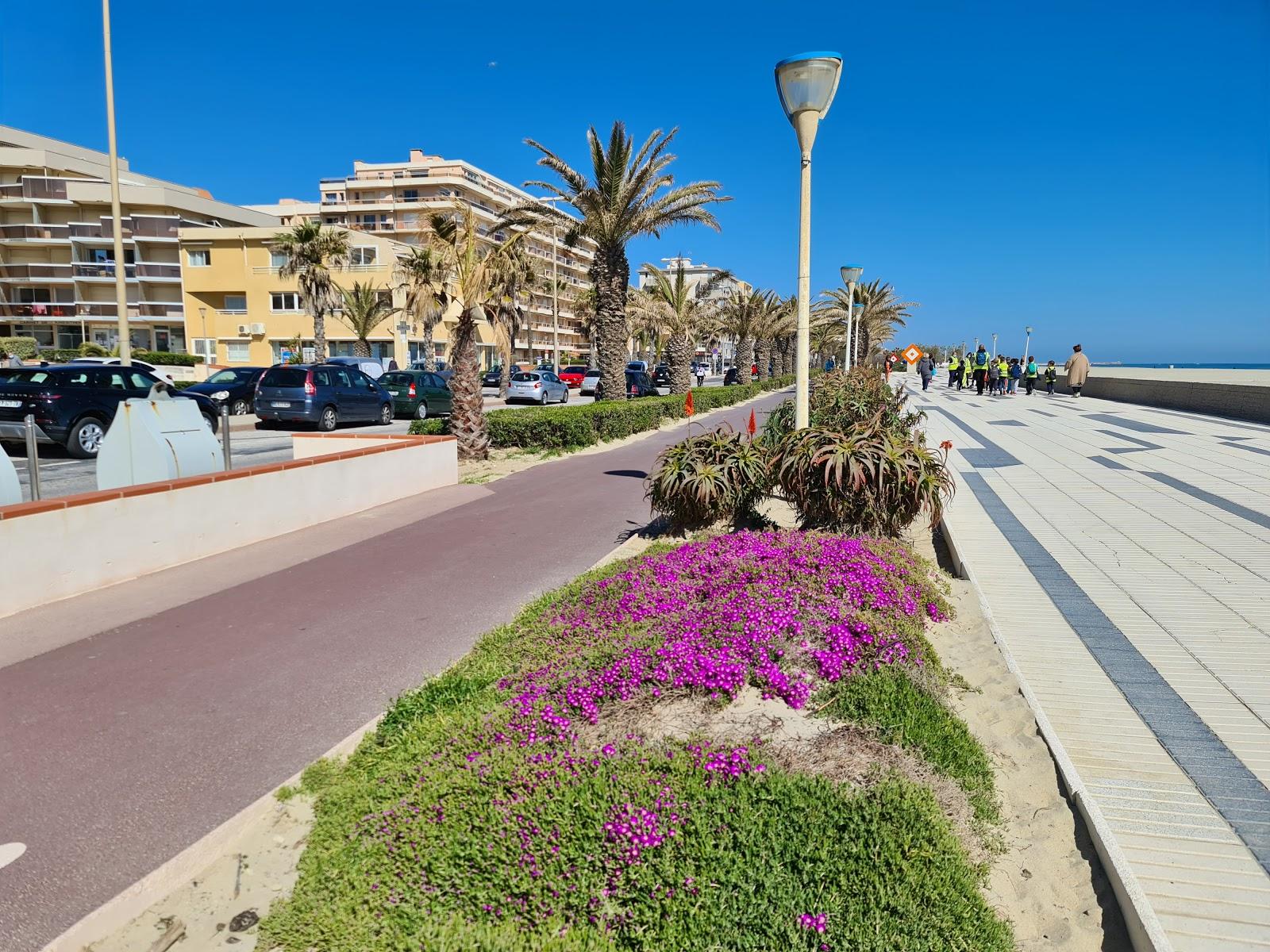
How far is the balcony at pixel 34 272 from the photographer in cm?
5653

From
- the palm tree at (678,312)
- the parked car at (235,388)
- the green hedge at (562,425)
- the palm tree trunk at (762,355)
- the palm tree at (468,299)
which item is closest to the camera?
the palm tree at (468,299)

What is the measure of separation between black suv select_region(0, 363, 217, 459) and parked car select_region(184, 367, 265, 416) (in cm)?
760

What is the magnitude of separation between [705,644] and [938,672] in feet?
4.31

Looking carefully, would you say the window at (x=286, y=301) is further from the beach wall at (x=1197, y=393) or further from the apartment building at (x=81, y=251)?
the beach wall at (x=1197, y=393)

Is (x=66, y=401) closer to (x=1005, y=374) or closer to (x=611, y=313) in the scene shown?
(x=611, y=313)

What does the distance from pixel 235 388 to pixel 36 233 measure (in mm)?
49716

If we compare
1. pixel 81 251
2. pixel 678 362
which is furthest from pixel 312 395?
pixel 81 251

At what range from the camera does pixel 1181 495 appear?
876 cm

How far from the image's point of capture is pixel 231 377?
23.0 metres

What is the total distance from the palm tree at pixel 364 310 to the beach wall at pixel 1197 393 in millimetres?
38084

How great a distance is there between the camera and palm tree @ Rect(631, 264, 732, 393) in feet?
107

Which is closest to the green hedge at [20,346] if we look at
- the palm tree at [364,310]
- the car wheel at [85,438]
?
the palm tree at [364,310]

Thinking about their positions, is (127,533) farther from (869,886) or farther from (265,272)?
(265,272)

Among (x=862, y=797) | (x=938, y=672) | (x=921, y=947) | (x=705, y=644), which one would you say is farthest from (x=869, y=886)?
(x=938, y=672)
